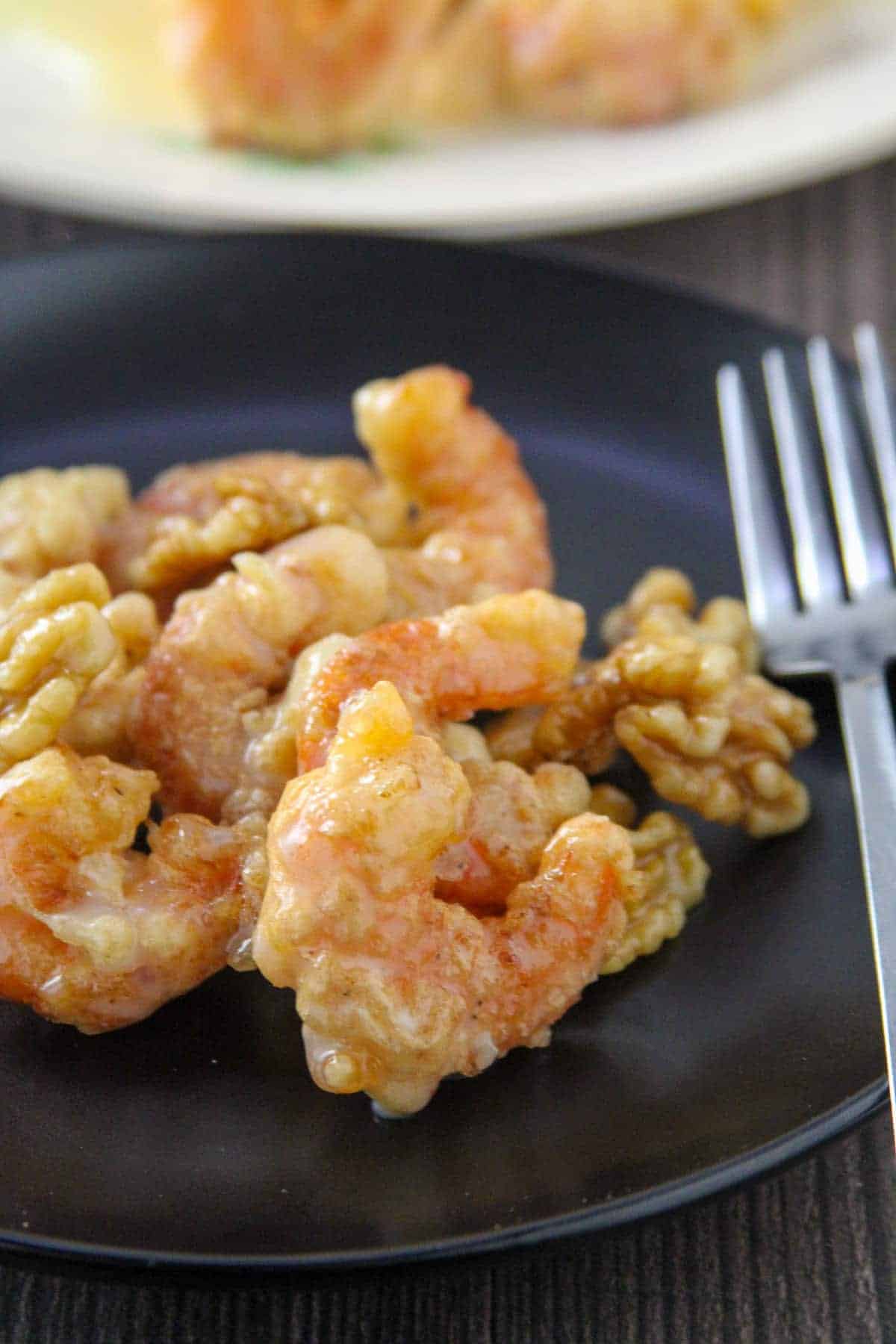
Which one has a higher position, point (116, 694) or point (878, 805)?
point (116, 694)

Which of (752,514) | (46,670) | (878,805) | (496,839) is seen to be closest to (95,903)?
(46,670)

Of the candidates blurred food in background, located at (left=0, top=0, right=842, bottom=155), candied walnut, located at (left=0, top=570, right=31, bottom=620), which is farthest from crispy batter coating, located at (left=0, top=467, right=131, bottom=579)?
blurred food in background, located at (left=0, top=0, right=842, bottom=155)

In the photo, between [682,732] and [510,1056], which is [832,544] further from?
[510,1056]

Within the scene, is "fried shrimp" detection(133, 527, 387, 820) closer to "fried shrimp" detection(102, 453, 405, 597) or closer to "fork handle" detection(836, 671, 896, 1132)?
"fried shrimp" detection(102, 453, 405, 597)

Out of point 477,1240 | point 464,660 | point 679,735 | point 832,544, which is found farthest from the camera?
point 832,544

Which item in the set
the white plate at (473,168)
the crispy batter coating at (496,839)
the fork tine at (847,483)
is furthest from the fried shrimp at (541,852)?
the white plate at (473,168)

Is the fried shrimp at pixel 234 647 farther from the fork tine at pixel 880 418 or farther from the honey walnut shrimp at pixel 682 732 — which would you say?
the fork tine at pixel 880 418

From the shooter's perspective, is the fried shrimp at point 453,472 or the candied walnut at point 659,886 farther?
the fried shrimp at point 453,472
